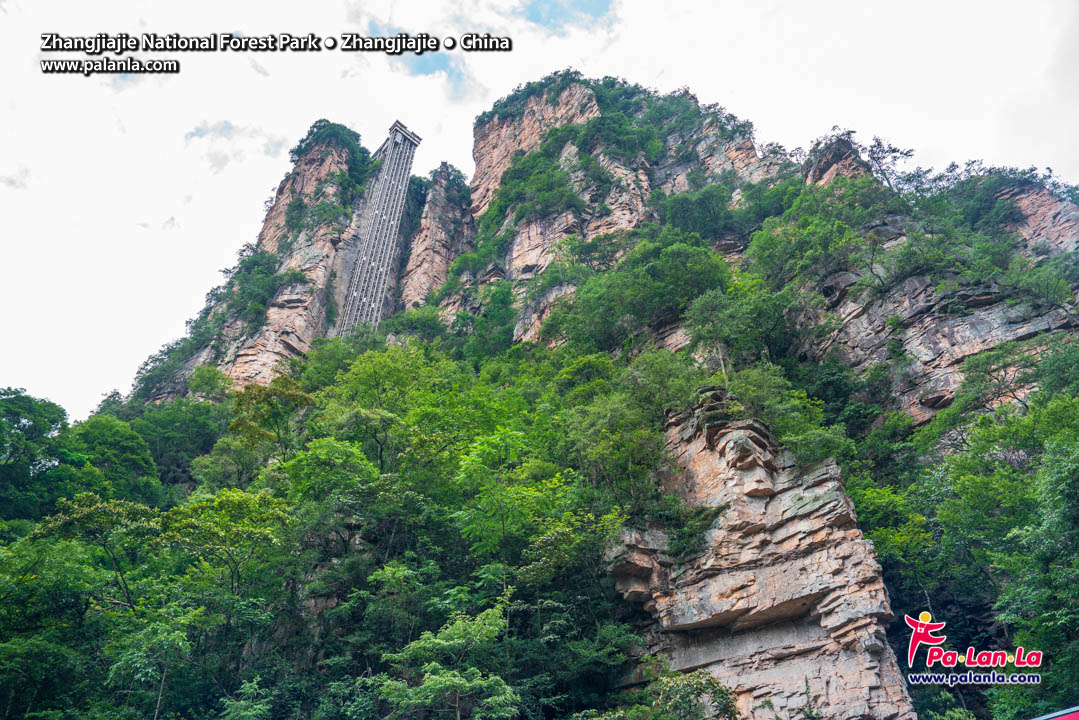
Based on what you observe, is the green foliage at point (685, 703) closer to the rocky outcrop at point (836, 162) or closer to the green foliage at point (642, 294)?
the green foliage at point (642, 294)

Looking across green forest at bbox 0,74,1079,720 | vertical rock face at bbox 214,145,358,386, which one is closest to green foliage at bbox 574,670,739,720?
green forest at bbox 0,74,1079,720

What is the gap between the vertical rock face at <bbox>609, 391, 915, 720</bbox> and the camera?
1260cm

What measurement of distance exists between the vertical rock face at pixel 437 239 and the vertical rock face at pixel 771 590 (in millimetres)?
36133

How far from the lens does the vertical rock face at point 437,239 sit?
2058 inches

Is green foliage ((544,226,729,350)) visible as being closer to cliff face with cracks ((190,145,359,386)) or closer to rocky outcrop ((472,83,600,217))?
cliff face with cracks ((190,145,359,386))

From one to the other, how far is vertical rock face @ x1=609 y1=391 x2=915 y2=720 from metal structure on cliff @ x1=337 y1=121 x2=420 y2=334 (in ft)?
105

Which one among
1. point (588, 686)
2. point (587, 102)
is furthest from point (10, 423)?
point (587, 102)

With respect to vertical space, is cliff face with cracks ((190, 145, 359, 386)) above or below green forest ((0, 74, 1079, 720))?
above

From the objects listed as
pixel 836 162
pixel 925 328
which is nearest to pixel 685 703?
pixel 925 328

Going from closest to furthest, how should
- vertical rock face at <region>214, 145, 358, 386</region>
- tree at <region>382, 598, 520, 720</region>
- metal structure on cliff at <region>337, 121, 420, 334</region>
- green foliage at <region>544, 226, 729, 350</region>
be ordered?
tree at <region>382, 598, 520, 720</region>, green foliage at <region>544, 226, 729, 350</region>, vertical rock face at <region>214, 145, 358, 386</region>, metal structure on cliff at <region>337, 121, 420, 334</region>

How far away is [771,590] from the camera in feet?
45.8

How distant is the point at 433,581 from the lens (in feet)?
48.4

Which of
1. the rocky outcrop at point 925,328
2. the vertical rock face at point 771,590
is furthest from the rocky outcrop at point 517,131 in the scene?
the vertical rock face at point 771,590

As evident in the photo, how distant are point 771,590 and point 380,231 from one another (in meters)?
47.1
